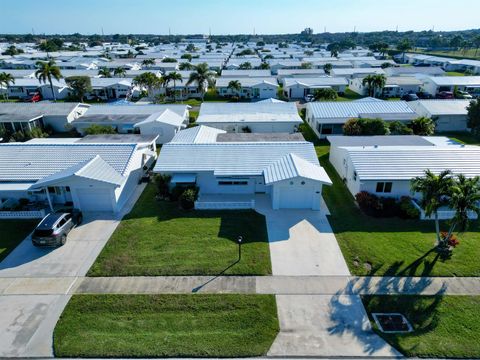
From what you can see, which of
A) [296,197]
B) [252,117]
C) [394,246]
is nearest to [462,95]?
[252,117]

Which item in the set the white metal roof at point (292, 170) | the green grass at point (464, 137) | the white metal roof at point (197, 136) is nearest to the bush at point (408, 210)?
the white metal roof at point (292, 170)

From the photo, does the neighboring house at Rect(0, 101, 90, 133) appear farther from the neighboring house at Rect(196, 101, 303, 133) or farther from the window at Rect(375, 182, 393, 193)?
the window at Rect(375, 182, 393, 193)

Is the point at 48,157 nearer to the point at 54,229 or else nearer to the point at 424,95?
the point at 54,229

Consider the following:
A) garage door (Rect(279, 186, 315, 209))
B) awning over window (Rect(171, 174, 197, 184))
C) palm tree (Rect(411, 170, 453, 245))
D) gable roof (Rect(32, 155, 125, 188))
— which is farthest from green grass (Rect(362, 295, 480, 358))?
gable roof (Rect(32, 155, 125, 188))

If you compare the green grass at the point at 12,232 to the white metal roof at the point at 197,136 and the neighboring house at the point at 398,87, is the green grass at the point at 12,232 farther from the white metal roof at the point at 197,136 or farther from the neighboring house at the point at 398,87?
the neighboring house at the point at 398,87

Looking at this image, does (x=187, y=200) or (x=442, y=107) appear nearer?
(x=187, y=200)
